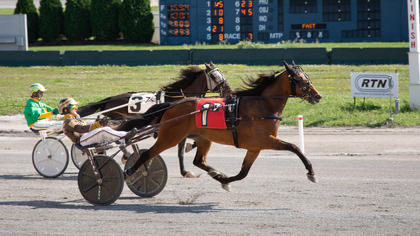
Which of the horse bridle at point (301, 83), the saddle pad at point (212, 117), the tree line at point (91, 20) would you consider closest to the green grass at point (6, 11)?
the tree line at point (91, 20)

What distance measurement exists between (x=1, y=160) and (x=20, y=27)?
21450mm

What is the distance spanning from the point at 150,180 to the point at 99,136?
3.25 feet

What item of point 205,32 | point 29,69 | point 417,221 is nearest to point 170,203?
point 417,221

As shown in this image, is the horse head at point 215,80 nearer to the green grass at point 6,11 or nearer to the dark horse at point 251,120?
the dark horse at point 251,120

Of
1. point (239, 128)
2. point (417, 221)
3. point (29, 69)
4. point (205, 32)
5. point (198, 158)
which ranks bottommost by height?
point (417, 221)

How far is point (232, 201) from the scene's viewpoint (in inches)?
246

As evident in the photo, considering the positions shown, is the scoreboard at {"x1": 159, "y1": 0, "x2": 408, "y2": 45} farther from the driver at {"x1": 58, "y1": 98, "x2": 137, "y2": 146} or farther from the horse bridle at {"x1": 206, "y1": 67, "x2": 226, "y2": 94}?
the driver at {"x1": 58, "y1": 98, "x2": 137, "y2": 146}

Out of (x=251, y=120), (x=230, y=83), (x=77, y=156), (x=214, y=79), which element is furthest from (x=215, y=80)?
(x=230, y=83)

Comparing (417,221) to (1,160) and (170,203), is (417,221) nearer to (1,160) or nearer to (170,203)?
(170,203)

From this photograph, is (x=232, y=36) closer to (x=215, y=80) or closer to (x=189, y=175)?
(x=215, y=80)

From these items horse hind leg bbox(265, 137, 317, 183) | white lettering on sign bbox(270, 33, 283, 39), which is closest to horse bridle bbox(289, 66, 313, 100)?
horse hind leg bbox(265, 137, 317, 183)

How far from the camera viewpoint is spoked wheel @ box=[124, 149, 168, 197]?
259 inches

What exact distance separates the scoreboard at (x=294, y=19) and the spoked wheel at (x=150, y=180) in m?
20.8

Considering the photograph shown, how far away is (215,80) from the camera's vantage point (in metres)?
7.92
